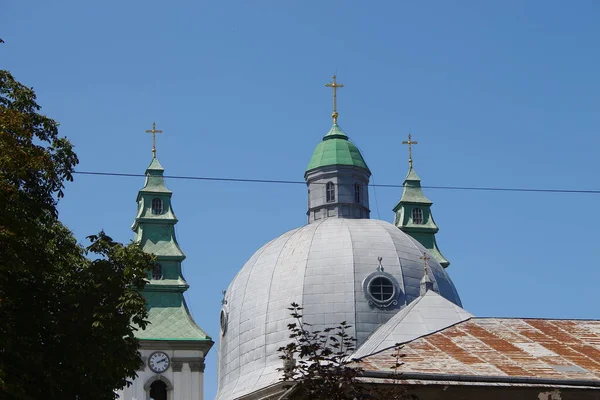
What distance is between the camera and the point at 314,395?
105ft

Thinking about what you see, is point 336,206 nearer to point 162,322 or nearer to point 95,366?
point 162,322

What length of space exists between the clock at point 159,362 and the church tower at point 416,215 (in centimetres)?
1671

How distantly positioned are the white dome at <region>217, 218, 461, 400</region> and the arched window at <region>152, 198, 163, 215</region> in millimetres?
14559

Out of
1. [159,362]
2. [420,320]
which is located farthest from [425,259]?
[159,362]

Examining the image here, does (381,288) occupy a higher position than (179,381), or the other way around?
(381,288)

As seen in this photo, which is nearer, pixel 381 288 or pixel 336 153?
pixel 381 288

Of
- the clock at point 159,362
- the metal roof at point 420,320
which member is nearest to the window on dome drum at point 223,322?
the clock at point 159,362

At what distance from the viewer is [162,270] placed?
3659 inches

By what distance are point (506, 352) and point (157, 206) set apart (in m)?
55.4

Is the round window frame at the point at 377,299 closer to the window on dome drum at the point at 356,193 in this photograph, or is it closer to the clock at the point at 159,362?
the window on dome drum at the point at 356,193

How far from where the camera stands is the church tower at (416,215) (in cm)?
9788

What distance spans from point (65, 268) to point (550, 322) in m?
14.0

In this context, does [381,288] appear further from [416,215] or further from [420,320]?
[416,215]

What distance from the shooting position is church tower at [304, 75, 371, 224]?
85812 mm
